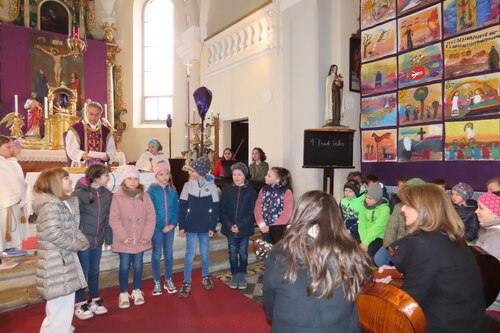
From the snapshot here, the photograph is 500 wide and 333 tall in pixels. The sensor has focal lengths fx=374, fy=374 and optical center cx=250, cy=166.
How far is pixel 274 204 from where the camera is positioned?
4316mm

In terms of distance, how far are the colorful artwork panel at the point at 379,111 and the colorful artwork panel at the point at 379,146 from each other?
0.51 feet

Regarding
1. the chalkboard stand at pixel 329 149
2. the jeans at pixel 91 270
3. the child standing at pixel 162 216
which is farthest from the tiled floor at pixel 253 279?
the chalkboard stand at pixel 329 149

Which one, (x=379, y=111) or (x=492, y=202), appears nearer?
(x=492, y=202)

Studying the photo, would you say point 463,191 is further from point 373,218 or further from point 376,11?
point 376,11

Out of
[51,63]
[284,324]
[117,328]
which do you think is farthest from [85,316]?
[51,63]

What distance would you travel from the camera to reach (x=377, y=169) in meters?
6.82

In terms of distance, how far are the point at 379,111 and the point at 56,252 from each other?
574 centimetres

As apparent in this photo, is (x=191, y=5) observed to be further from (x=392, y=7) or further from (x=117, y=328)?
(x=117, y=328)

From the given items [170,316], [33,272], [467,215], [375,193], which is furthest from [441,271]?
[33,272]

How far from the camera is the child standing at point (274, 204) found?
426 cm

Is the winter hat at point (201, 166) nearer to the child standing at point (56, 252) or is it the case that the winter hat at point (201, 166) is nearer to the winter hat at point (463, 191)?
the child standing at point (56, 252)

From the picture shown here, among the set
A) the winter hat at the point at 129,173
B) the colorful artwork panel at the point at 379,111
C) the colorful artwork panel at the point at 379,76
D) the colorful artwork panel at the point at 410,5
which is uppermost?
the colorful artwork panel at the point at 410,5

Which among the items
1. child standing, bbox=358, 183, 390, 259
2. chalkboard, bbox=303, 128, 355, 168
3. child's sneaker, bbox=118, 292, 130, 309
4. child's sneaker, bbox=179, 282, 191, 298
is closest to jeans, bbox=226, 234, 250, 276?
child's sneaker, bbox=179, 282, 191, 298

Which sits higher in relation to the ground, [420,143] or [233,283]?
[420,143]
